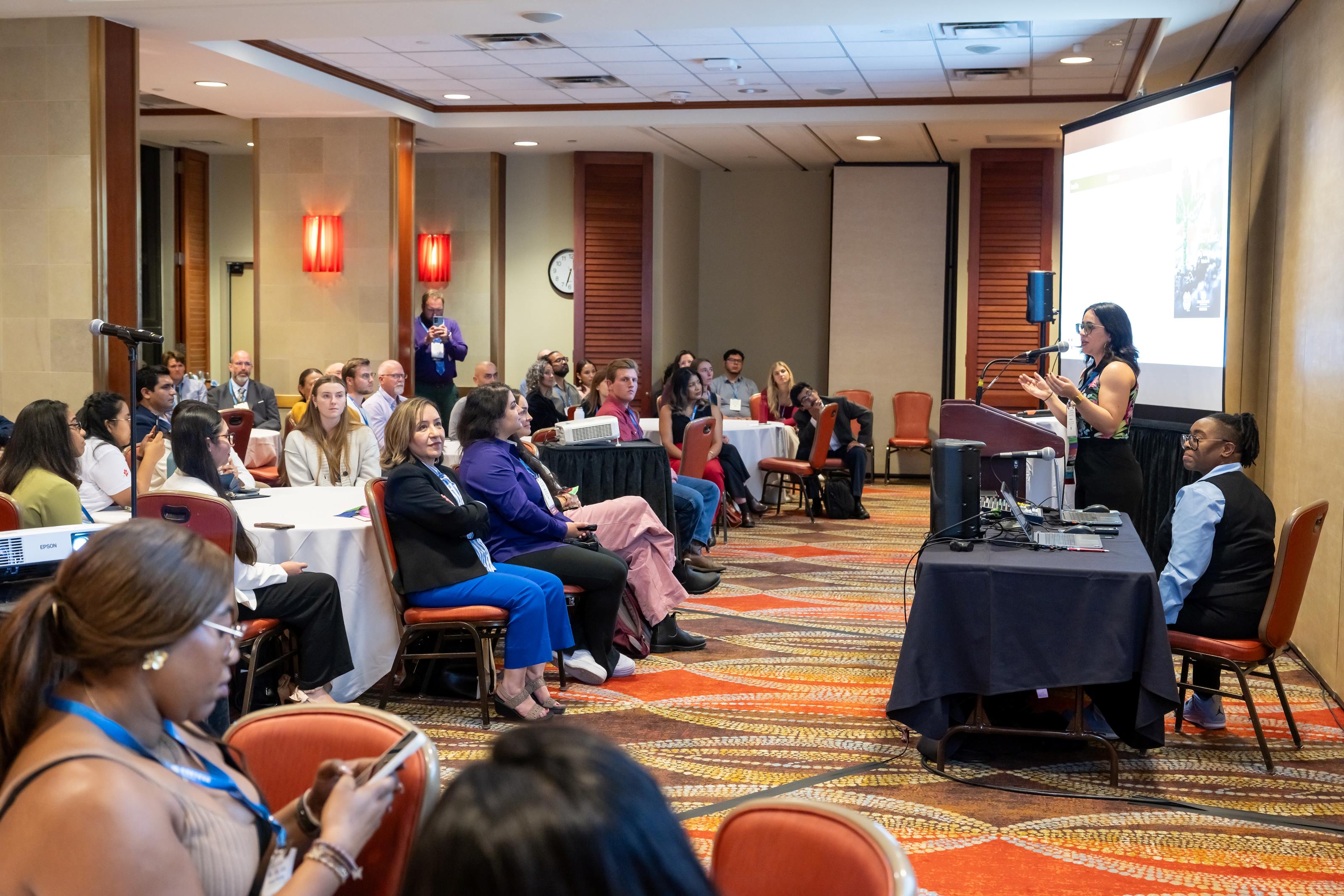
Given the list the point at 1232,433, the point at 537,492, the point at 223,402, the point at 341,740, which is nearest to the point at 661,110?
the point at 223,402

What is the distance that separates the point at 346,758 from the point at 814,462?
814 centimetres

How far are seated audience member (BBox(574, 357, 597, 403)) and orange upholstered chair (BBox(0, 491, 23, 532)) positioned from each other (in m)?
6.82

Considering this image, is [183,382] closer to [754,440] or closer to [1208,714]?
[754,440]

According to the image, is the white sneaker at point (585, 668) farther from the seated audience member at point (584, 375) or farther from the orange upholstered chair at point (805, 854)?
the seated audience member at point (584, 375)

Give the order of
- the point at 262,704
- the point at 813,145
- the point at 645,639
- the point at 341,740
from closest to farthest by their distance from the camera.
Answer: the point at 341,740 → the point at 262,704 → the point at 645,639 → the point at 813,145

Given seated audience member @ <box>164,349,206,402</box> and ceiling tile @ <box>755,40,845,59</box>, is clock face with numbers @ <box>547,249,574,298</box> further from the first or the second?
ceiling tile @ <box>755,40,845,59</box>

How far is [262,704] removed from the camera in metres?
4.63

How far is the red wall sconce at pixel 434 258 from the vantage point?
12.5 m

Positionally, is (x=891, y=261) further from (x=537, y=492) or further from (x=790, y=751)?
(x=790, y=751)

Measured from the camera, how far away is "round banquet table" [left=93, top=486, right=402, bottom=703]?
459 cm

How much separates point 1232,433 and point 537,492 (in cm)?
270

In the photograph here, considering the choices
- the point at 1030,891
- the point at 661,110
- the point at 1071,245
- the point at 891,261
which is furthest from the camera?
the point at 891,261

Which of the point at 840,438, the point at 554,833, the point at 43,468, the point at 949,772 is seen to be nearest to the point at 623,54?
the point at 840,438

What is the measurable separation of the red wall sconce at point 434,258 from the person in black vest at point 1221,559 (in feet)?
30.6
